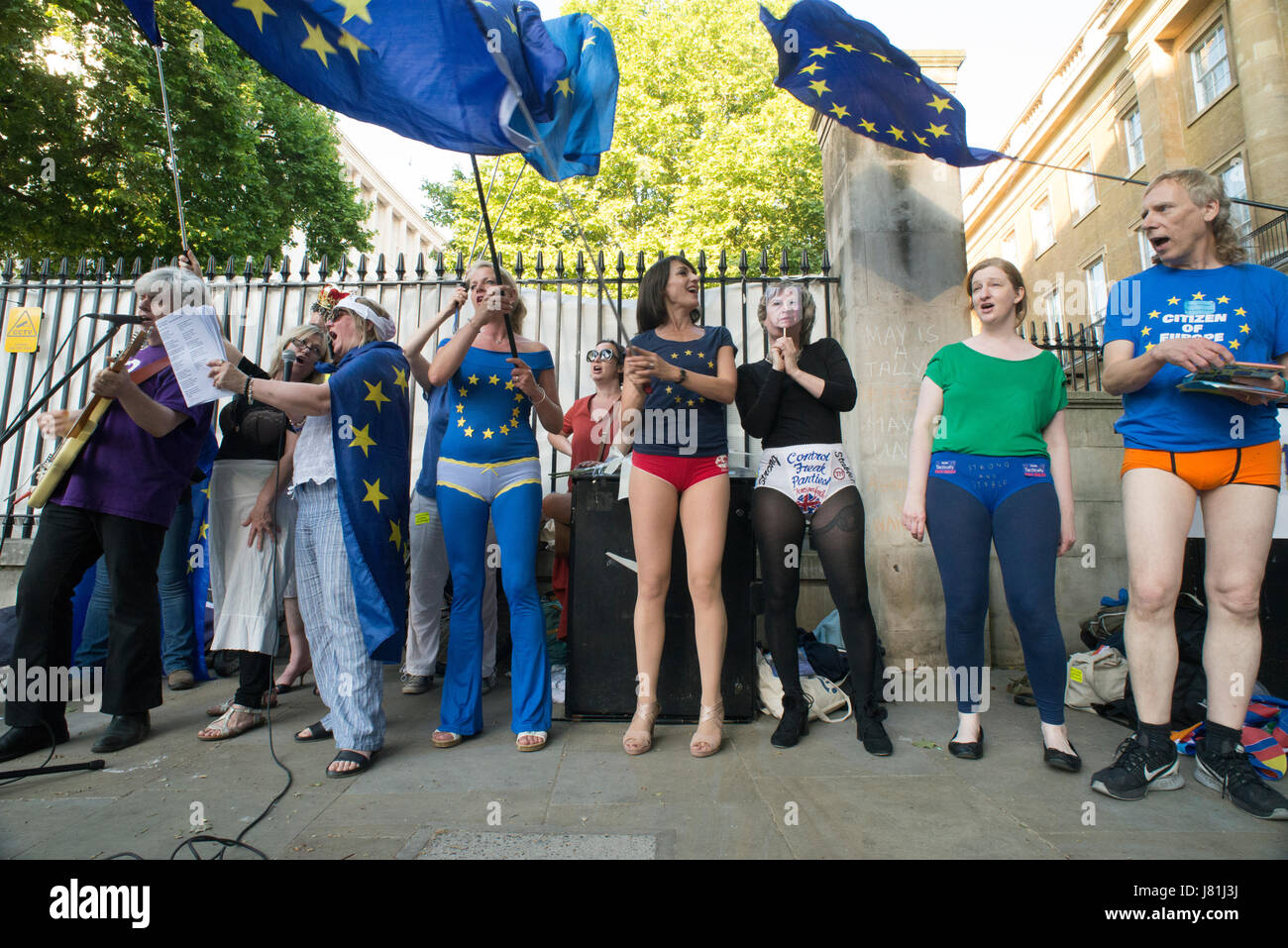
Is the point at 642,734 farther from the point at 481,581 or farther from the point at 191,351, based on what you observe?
the point at 191,351

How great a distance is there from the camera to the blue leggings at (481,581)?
3393 mm

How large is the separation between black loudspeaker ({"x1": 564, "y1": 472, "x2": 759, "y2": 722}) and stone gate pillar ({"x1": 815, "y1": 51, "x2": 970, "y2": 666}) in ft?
4.95

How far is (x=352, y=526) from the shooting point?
313 centimetres

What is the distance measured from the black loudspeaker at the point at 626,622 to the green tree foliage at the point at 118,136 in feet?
30.9

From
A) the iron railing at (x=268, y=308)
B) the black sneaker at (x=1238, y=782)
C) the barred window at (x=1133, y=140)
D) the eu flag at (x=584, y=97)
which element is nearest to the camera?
the black sneaker at (x=1238, y=782)

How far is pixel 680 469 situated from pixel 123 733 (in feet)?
9.48

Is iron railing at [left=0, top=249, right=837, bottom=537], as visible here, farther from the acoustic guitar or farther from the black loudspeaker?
the acoustic guitar

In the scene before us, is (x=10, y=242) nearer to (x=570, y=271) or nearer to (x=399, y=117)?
(x=570, y=271)

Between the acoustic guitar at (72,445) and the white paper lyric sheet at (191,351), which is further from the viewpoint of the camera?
the acoustic guitar at (72,445)

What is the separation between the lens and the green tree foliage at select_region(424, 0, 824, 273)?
57.5ft

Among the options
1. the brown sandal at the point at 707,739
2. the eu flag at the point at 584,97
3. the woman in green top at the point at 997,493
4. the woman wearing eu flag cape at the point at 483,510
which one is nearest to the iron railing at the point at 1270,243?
the woman in green top at the point at 997,493

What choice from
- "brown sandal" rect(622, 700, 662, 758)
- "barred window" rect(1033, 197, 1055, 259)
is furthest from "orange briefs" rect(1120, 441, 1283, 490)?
"barred window" rect(1033, 197, 1055, 259)

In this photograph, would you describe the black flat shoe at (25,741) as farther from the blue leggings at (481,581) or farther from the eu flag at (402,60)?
the eu flag at (402,60)

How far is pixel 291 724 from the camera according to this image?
373 cm
